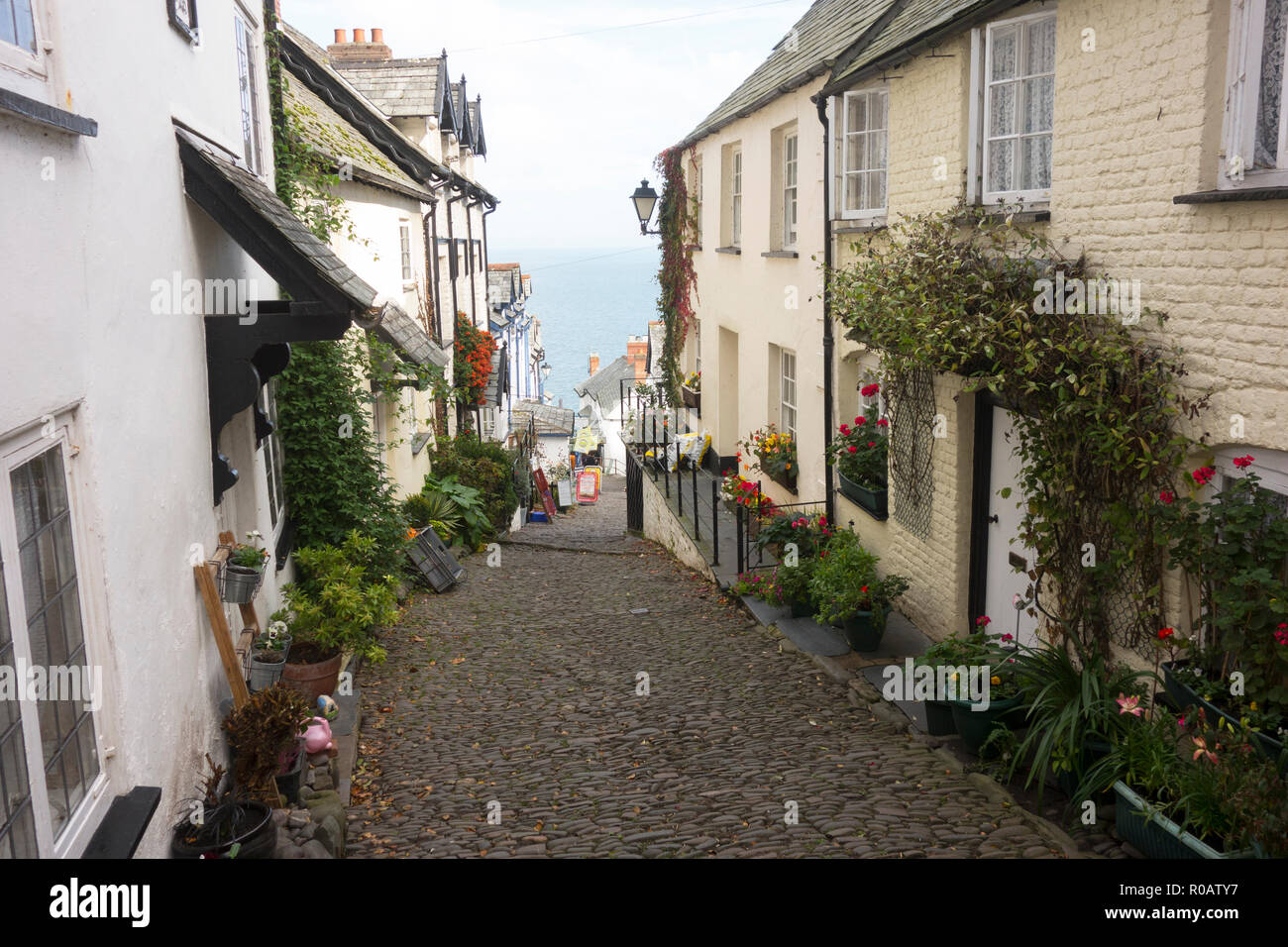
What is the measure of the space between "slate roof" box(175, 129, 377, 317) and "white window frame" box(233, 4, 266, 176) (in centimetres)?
256

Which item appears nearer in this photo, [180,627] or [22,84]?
[22,84]

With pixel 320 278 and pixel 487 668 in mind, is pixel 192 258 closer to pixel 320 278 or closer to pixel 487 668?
pixel 320 278

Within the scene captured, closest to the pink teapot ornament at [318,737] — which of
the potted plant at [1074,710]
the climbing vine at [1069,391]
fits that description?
the potted plant at [1074,710]

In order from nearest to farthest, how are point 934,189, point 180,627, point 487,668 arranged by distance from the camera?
point 180,627 → point 934,189 → point 487,668

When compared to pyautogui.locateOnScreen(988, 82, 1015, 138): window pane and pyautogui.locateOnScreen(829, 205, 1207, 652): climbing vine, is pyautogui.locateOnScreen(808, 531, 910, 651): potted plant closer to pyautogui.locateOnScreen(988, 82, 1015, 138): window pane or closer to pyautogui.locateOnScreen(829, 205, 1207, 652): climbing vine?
pyautogui.locateOnScreen(829, 205, 1207, 652): climbing vine

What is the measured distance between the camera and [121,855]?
344 centimetres

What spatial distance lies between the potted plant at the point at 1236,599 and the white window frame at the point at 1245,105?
4.68ft

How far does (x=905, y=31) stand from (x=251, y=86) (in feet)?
19.2

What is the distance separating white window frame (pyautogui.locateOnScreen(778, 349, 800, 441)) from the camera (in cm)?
1388

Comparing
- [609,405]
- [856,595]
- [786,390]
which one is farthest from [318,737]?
[609,405]

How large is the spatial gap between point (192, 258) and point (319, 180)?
499cm

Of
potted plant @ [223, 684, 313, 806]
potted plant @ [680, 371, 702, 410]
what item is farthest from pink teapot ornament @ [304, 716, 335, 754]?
potted plant @ [680, 371, 702, 410]

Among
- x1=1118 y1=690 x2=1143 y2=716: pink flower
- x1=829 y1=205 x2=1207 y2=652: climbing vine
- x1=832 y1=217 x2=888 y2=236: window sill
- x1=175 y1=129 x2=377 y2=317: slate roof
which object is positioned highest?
x1=832 y1=217 x2=888 y2=236: window sill
